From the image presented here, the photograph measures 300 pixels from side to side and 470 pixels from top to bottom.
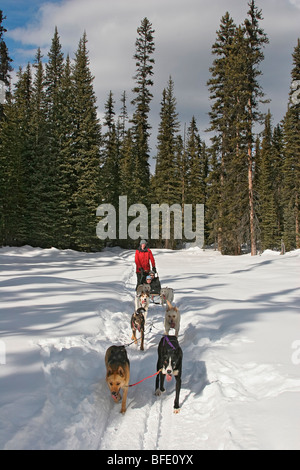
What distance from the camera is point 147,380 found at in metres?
4.81

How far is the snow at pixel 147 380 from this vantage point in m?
3.23

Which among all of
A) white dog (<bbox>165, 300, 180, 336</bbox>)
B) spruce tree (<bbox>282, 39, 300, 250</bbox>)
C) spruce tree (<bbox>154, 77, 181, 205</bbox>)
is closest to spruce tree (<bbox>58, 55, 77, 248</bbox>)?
spruce tree (<bbox>154, 77, 181, 205</bbox>)

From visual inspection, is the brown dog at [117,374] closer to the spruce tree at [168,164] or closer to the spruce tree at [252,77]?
the spruce tree at [252,77]

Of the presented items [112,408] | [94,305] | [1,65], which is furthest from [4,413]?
[1,65]

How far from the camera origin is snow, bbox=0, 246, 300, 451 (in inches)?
127

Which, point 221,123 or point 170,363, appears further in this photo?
point 221,123

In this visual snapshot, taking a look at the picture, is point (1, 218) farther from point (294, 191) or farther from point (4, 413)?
point (294, 191)

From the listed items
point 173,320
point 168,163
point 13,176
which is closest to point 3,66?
point 13,176

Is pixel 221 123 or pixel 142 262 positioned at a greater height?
pixel 221 123

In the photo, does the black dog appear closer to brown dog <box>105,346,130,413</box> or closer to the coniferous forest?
brown dog <box>105,346,130,413</box>

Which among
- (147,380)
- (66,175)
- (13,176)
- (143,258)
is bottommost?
(147,380)

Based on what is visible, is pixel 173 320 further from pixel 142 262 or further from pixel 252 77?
pixel 252 77

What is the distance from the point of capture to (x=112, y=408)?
404 centimetres
